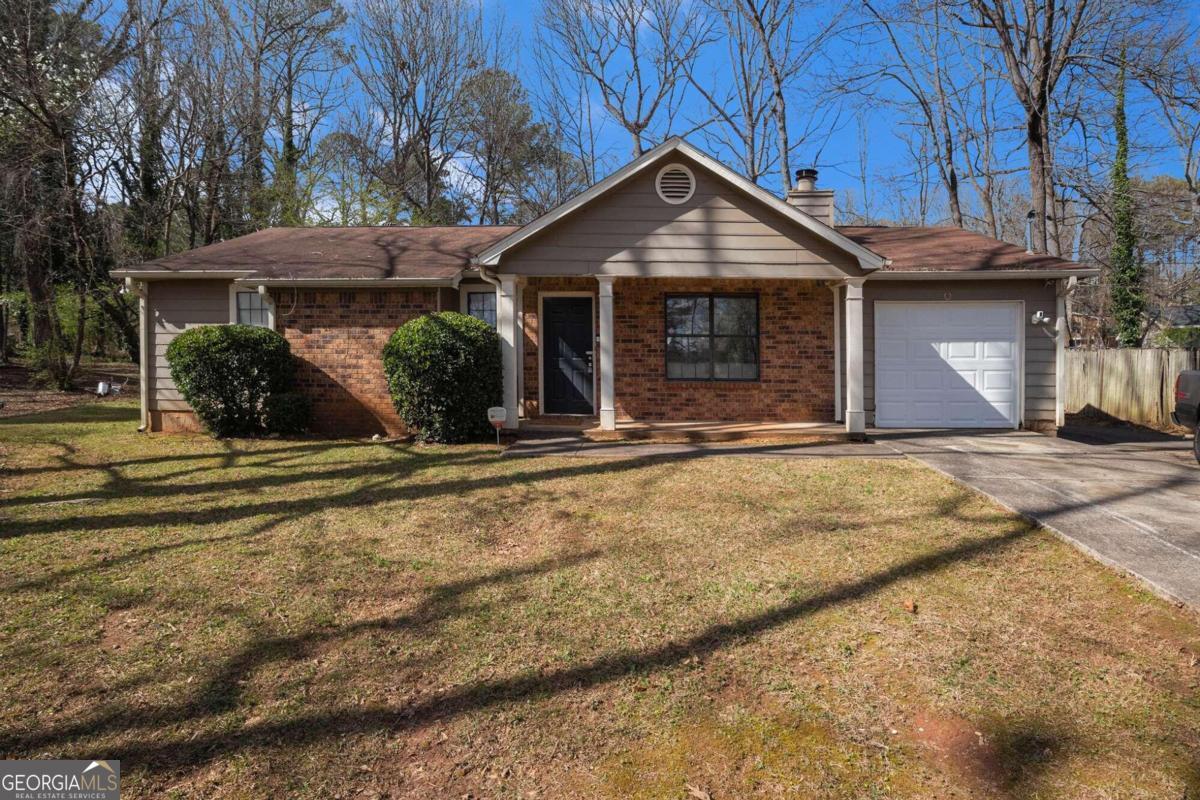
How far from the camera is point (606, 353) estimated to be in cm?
948

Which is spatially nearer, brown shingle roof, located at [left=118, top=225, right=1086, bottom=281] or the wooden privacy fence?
brown shingle roof, located at [left=118, top=225, right=1086, bottom=281]

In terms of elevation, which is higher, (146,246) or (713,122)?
(713,122)

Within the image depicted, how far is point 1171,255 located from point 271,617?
25.8 meters

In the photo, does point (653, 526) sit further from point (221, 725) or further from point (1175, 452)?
point (1175, 452)

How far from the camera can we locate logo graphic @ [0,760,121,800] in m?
2.62

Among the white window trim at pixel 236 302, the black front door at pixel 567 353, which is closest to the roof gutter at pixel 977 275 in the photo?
the black front door at pixel 567 353

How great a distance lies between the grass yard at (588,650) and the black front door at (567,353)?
513cm

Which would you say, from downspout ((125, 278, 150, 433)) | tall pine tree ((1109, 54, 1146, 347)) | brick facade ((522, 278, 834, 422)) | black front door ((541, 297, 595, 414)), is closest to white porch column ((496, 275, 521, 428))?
brick facade ((522, 278, 834, 422))

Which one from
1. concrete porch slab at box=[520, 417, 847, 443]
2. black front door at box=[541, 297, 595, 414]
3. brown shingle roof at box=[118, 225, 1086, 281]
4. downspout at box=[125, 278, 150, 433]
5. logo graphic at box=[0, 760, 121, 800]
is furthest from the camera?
black front door at box=[541, 297, 595, 414]

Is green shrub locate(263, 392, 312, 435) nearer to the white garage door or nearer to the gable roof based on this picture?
the gable roof

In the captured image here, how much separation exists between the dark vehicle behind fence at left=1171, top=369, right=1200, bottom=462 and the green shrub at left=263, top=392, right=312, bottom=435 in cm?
1209

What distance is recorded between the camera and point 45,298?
1819 centimetres

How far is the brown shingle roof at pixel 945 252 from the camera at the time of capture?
10398 millimetres

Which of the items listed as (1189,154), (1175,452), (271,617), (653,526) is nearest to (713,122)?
(1189,154)
